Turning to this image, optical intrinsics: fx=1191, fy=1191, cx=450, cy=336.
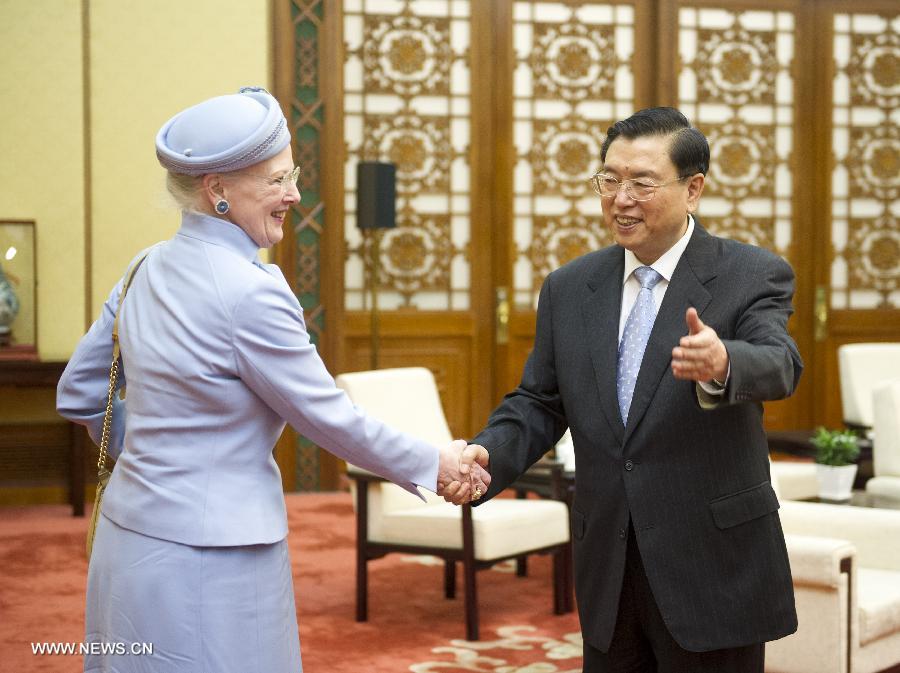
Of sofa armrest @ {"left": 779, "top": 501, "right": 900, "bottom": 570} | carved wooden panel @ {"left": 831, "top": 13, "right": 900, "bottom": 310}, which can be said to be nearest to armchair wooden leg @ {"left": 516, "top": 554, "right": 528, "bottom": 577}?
sofa armrest @ {"left": 779, "top": 501, "right": 900, "bottom": 570}

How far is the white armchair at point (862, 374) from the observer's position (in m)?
6.66

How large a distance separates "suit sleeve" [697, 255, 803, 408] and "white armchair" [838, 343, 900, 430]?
15.4 feet

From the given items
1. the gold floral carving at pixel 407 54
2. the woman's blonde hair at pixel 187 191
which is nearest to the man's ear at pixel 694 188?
the woman's blonde hair at pixel 187 191

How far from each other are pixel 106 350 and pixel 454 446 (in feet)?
2.41

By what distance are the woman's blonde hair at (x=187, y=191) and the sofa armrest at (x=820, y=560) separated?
2.04m

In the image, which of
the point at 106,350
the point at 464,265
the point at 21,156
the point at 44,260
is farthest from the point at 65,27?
the point at 106,350

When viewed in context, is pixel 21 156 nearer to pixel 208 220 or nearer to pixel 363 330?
pixel 363 330

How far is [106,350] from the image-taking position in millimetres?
2240

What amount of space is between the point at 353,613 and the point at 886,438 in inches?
91.3

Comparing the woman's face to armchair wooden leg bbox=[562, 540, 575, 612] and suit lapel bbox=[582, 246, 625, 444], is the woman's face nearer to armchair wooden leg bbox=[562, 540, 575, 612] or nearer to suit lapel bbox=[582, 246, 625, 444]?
suit lapel bbox=[582, 246, 625, 444]

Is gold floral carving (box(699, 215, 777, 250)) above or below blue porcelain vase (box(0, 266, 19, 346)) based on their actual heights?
above

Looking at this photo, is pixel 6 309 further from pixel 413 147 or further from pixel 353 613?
pixel 353 613

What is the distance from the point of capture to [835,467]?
452 centimetres

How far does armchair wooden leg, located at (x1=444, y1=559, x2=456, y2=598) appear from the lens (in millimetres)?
4988
